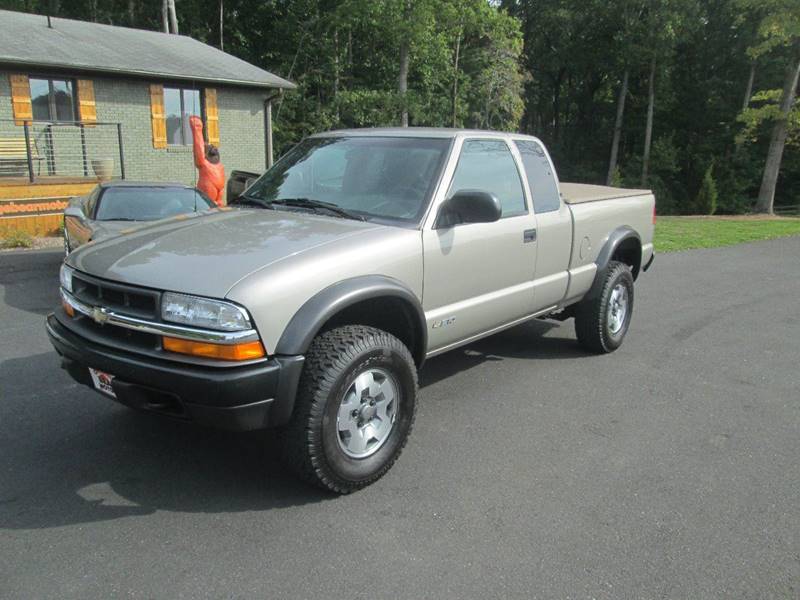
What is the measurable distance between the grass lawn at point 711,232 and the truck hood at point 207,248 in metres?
10.6

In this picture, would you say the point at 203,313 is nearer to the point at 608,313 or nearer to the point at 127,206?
the point at 608,313

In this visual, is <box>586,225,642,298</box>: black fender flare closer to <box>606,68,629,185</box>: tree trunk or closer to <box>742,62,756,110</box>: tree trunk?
<box>742,62,756,110</box>: tree trunk

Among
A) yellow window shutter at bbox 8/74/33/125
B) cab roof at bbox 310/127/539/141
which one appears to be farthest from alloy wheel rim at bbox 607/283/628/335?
yellow window shutter at bbox 8/74/33/125

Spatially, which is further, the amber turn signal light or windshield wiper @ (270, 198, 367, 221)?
windshield wiper @ (270, 198, 367, 221)

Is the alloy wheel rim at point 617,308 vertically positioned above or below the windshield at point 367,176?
below

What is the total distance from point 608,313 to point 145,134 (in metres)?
15.3

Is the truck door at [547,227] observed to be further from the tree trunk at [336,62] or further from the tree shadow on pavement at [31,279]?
the tree trunk at [336,62]

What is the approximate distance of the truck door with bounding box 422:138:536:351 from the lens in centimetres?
394

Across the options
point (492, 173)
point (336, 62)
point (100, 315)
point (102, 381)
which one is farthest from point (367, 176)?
point (336, 62)

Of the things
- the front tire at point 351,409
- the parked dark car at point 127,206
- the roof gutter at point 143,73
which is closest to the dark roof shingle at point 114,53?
the roof gutter at point 143,73

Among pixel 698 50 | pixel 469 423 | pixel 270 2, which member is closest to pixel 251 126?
pixel 270 2

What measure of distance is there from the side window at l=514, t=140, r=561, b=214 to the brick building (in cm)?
1110

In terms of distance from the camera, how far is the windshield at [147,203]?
8.21 m

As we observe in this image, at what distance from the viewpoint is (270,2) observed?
3122 centimetres
